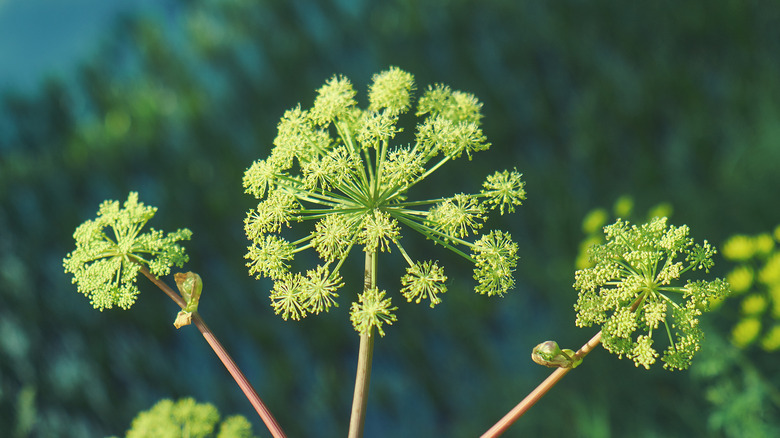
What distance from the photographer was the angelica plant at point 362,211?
2.64 ft

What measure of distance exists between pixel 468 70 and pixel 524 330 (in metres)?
2.03

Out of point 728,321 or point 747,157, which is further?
point 747,157

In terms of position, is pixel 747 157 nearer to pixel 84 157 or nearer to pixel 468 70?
pixel 468 70

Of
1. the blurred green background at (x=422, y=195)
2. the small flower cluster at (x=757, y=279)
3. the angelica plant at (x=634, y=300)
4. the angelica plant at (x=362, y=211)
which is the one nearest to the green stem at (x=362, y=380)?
the angelica plant at (x=362, y=211)

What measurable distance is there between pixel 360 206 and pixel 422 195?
3591 mm

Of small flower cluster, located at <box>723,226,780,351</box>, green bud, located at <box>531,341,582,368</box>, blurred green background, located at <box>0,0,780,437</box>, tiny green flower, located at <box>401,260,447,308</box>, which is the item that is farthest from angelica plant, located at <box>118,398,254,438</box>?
blurred green background, located at <box>0,0,780,437</box>

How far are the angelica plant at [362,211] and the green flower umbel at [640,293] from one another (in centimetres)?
11

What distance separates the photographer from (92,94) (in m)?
3.81

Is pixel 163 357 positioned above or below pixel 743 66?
above

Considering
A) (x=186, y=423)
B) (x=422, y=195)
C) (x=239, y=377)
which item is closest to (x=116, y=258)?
(x=239, y=377)

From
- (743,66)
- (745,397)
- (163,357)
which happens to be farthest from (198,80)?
(743,66)

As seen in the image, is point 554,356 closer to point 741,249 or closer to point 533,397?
point 533,397

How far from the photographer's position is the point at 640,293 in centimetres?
81

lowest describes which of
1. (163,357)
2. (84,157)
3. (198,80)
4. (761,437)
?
(761,437)
